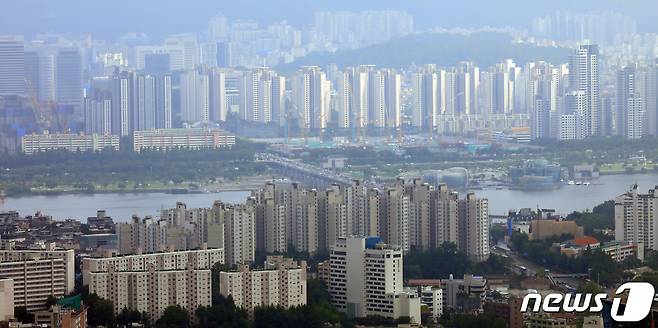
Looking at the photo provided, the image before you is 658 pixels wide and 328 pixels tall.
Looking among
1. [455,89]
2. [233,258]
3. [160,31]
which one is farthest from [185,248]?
[455,89]

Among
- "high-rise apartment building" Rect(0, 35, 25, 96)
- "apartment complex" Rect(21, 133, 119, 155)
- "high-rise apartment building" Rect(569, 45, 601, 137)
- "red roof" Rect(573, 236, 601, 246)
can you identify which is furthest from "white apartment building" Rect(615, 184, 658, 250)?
"high-rise apartment building" Rect(0, 35, 25, 96)

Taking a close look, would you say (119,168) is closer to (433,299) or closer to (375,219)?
(375,219)

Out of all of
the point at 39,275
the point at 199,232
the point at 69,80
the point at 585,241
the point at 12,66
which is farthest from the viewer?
the point at 69,80

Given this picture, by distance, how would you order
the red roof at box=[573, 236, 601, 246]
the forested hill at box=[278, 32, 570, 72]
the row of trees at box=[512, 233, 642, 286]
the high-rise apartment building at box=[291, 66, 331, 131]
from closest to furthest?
the row of trees at box=[512, 233, 642, 286] → the red roof at box=[573, 236, 601, 246] → the high-rise apartment building at box=[291, 66, 331, 131] → the forested hill at box=[278, 32, 570, 72]

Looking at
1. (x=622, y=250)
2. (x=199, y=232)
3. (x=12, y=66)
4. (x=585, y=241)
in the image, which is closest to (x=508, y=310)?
(x=199, y=232)

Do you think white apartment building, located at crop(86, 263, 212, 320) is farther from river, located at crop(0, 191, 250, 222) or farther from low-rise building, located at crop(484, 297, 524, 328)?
river, located at crop(0, 191, 250, 222)

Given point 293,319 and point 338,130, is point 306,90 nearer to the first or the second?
point 338,130
